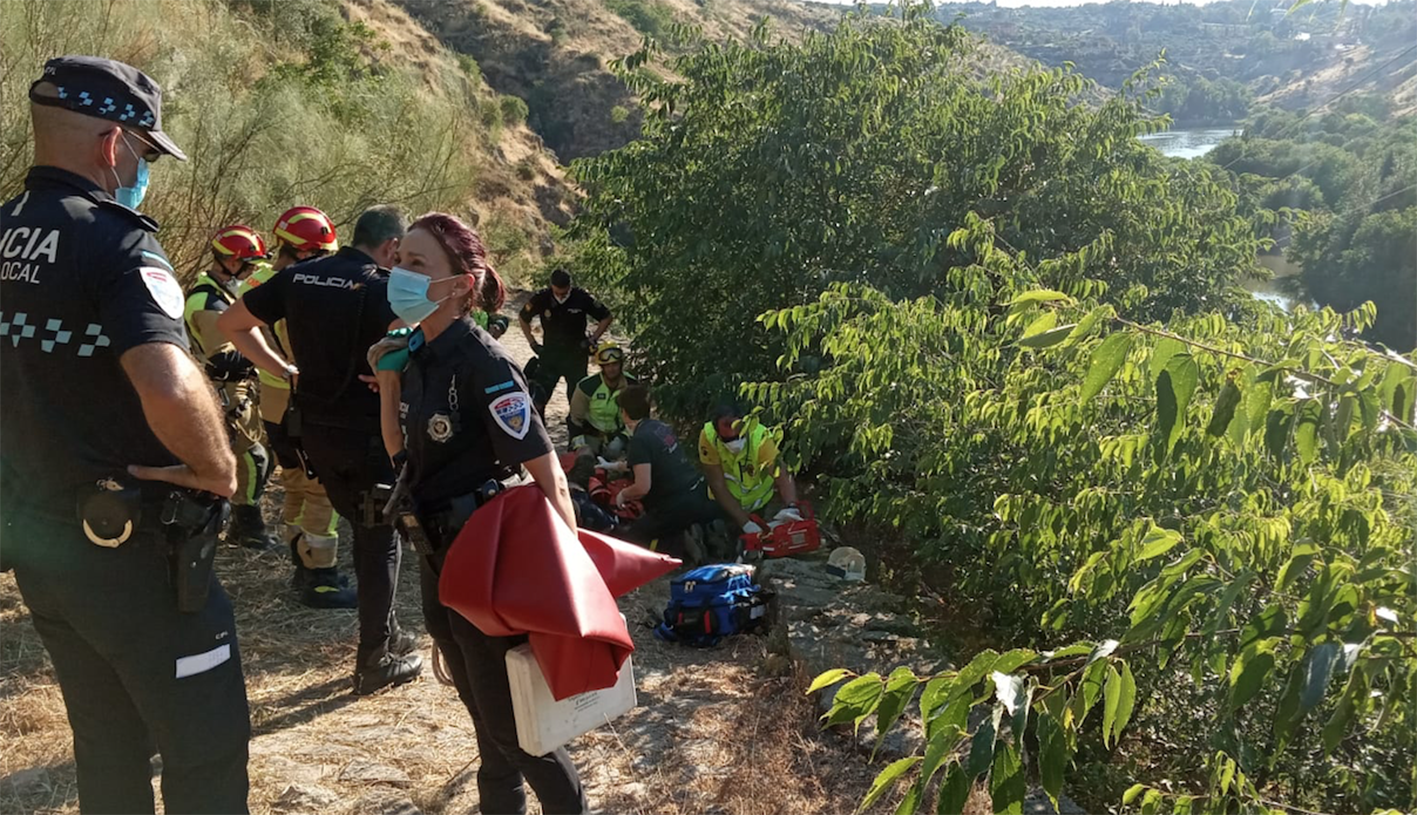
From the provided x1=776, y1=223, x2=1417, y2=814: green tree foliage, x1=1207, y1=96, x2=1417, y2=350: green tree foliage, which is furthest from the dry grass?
x1=1207, y1=96, x2=1417, y2=350: green tree foliage

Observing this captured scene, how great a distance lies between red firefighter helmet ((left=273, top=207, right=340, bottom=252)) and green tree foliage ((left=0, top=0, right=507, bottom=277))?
2690mm

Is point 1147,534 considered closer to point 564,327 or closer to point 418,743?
point 418,743

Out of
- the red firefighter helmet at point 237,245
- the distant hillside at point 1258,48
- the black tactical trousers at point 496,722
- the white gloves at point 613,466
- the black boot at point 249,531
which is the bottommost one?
the white gloves at point 613,466

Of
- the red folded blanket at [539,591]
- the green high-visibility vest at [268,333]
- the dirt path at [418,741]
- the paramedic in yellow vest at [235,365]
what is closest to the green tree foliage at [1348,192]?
the dirt path at [418,741]

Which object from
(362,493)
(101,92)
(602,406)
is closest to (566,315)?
(602,406)

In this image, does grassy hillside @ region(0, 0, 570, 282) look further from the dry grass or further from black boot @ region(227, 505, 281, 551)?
the dry grass

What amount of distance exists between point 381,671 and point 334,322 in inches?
55.1

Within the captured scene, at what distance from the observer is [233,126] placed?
8523 mm

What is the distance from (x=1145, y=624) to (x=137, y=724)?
88.4 inches

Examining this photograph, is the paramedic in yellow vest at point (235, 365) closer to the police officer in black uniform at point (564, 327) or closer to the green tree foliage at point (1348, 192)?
the police officer in black uniform at point (564, 327)

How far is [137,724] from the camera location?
2.42 metres

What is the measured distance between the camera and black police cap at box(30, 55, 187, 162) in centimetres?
218

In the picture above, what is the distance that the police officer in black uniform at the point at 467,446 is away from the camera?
254 centimetres

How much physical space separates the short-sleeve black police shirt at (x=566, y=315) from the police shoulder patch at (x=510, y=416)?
6.28m
